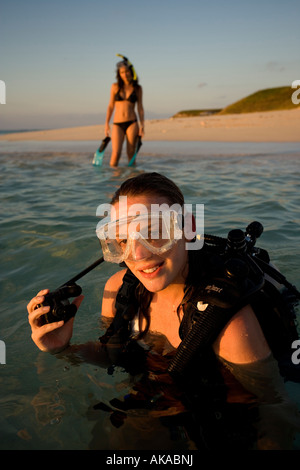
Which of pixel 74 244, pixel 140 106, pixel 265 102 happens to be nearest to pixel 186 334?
pixel 74 244

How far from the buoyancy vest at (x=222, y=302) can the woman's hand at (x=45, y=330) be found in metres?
0.30

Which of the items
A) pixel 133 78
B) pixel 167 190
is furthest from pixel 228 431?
pixel 133 78

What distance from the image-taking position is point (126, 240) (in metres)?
2.09

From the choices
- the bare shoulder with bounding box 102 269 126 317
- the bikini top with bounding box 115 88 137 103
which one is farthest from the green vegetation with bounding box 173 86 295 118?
the bare shoulder with bounding box 102 269 126 317

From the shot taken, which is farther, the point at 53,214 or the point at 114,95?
the point at 114,95

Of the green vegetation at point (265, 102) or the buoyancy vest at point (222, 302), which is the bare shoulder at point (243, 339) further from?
the green vegetation at point (265, 102)

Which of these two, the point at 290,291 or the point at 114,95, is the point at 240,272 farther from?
the point at 114,95

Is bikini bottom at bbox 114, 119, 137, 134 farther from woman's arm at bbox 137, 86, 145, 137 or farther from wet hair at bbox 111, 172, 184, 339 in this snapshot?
wet hair at bbox 111, 172, 184, 339

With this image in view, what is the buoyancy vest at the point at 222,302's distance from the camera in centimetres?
185

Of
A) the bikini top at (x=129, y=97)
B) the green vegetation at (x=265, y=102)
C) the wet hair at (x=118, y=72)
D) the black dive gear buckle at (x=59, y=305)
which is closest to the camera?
the black dive gear buckle at (x=59, y=305)

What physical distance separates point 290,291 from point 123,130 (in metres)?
9.01

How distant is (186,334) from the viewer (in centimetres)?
203

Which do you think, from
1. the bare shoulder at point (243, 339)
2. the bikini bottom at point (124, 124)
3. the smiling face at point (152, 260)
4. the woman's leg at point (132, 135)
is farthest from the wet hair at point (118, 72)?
the bare shoulder at point (243, 339)

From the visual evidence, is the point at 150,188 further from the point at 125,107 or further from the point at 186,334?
the point at 125,107
